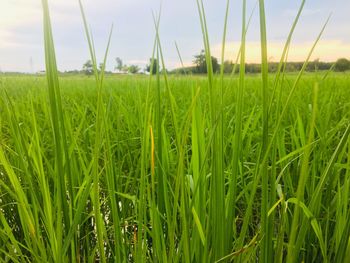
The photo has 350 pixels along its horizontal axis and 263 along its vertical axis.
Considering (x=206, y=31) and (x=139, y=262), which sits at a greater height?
(x=206, y=31)

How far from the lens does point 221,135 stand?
Answer: 503 millimetres

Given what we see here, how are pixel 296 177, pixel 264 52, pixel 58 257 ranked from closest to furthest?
pixel 264 52, pixel 58 257, pixel 296 177

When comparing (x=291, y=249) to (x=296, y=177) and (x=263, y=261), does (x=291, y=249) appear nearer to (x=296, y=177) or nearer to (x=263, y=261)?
(x=263, y=261)

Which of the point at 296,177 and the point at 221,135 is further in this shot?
the point at 296,177

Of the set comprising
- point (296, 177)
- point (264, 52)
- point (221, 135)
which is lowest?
point (296, 177)

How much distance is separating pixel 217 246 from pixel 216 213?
0.16 feet

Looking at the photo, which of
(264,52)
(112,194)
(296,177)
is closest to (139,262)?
(112,194)

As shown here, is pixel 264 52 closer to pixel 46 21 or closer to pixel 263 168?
pixel 263 168

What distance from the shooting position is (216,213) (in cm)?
49

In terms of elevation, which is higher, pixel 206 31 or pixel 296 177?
pixel 206 31

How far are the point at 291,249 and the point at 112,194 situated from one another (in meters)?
0.25

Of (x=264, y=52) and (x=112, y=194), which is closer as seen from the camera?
(x=264, y=52)

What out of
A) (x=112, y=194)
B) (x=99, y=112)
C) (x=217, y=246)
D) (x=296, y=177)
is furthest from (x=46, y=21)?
(x=296, y=177)

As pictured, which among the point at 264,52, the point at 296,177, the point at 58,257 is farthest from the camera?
the point at 296,177
